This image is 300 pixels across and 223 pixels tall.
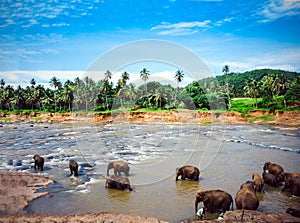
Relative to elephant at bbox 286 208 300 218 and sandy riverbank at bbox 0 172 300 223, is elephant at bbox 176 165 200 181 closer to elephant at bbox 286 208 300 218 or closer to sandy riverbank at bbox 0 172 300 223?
sandy riverbank at bbox 0 172 300 223

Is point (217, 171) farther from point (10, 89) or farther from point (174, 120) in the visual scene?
point (10, 89)

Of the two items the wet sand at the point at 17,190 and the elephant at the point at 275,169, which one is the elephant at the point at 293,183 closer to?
the elephant at the point at 275,169

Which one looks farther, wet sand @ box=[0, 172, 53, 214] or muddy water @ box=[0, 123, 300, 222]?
muddy water @ box=[0, 123, 300, 222]

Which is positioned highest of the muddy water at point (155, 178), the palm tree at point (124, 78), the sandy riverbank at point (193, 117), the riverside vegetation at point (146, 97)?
the palm tree at point (124, 78)

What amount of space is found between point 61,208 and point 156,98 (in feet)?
183

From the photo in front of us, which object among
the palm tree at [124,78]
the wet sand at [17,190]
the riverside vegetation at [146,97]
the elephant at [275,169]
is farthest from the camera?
the palm tree at [124,78]

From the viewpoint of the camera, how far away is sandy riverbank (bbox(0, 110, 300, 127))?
52306mm

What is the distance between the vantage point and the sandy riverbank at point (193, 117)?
5231cm

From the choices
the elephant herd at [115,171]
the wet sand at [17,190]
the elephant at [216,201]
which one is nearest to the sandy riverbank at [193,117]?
the elephant herd at [115,171]

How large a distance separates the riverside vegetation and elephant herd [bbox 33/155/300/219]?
38365 millimetres

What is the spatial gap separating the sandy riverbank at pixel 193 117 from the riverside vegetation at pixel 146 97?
1526 mm

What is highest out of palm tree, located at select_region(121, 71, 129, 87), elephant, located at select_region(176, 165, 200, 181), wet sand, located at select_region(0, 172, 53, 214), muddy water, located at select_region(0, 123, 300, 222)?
palm tree, located at select_region(121, 71, 129, 87)

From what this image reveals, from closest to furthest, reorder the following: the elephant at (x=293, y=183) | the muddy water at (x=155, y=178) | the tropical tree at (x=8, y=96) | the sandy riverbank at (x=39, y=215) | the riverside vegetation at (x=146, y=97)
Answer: the sandy riverbank at (x=39, y=215), the muddy water at (x=155, y=178), the elephant at (x=293, y=183), the riverside vegetation at (x=146, y=97), the tropical tree at (x=8, y=96)

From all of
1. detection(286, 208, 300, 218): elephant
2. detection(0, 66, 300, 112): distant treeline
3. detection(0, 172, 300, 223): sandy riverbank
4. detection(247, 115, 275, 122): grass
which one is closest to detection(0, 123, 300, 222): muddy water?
detection(0, 172, 300, 223): sandy riverbank
